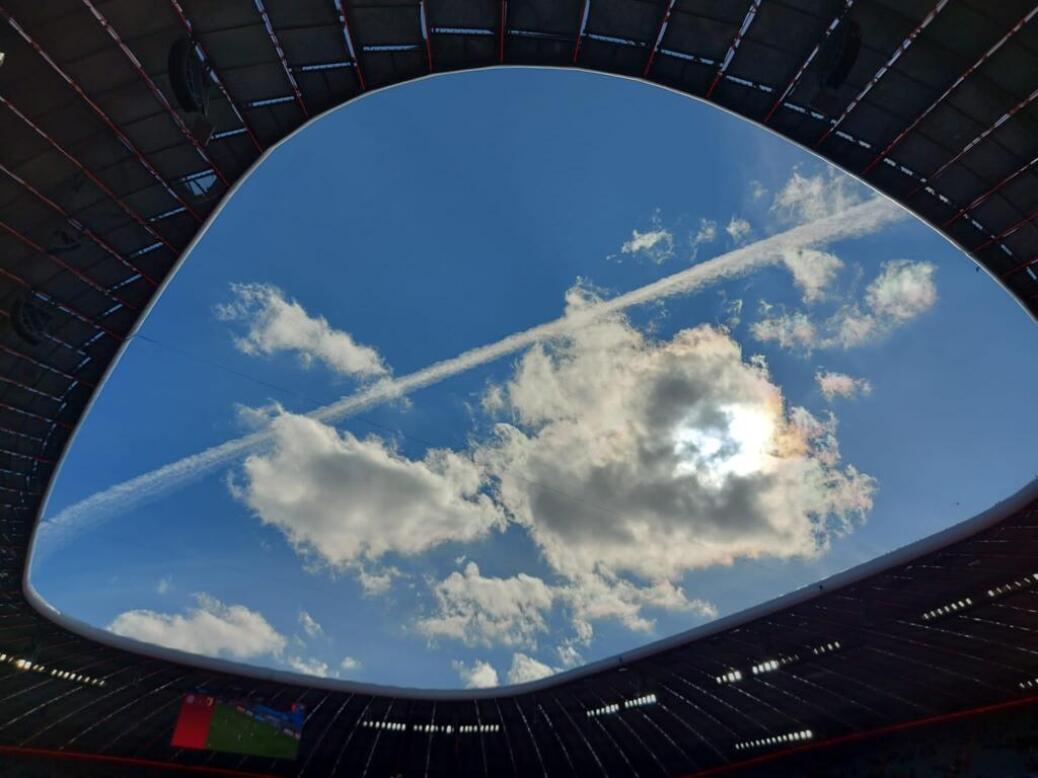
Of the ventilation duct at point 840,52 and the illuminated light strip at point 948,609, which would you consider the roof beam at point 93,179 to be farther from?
the illuminated light strip at point 948,609

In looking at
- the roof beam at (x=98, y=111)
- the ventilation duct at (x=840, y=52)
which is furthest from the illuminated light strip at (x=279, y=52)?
the ventilation duct at (x=840, y=52)

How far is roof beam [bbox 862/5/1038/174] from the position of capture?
1703 cm

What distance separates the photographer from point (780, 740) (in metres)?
51.2

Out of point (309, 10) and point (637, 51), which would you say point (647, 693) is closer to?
point (637, 51)

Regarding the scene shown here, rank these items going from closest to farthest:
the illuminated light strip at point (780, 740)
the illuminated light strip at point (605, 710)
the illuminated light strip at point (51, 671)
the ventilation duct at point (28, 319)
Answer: the ventilation duct at point (28, 319)
the illuminated light strip at point (51, 671)
the illuminated light strip at point (605, 710)
the illuminated light strip at point (780, 740)

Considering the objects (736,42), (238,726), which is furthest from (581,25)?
(238,726)

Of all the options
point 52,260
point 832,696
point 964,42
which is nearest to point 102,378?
point 52,260

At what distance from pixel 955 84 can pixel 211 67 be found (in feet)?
70.7

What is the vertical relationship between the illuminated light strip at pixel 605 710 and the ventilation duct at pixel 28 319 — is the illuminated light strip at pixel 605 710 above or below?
below

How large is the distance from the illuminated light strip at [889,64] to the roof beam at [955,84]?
1.75 metres

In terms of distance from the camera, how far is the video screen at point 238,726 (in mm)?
42438

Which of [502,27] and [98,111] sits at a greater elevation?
[98,111]

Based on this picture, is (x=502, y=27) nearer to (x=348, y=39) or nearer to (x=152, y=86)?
(x=348, y=39)

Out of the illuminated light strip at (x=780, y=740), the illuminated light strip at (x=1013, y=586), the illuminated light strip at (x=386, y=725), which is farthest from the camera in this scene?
the illuminated light strip at (x=386, y=725)
